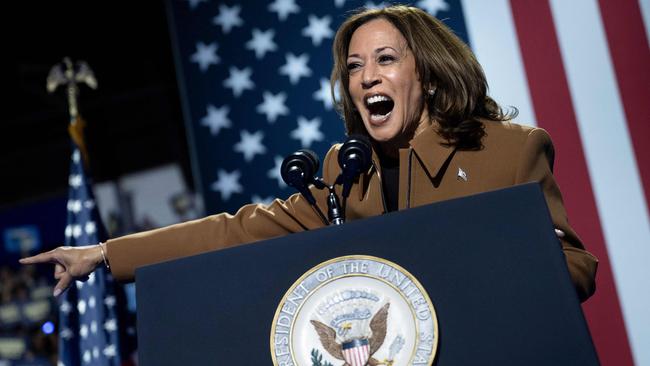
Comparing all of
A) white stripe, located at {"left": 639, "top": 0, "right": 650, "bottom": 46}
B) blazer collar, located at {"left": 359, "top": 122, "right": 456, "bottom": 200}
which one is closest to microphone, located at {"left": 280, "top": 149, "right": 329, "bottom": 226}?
blazer collar, located at {"left": 359, "top": 122, "right": 456, "bottom": 200}

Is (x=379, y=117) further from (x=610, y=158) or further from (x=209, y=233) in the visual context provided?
(x=610, y=158)

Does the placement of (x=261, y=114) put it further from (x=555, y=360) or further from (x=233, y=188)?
(x=555, y=360)

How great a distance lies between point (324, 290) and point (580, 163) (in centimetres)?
173

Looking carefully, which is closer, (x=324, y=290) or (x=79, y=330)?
(x=324, y=290)

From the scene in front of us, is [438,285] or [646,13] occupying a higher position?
[646,13]

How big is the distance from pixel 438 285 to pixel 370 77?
0.95 m

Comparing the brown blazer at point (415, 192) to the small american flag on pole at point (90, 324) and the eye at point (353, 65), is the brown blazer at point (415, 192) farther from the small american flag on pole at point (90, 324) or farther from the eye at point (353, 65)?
the small american flag on pole at point (90, 324)

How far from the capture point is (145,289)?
122 centimetres

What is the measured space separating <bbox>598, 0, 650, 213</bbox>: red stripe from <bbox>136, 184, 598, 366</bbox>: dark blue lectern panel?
162 cm

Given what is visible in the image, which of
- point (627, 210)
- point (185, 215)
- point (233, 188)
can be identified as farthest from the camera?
point (185, 215)

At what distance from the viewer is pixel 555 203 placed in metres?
1.50

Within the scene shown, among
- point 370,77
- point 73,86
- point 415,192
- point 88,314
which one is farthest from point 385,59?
point 73,86

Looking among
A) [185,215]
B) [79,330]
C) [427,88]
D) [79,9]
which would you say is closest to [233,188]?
[79,330]

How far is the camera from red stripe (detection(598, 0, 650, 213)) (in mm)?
2514
